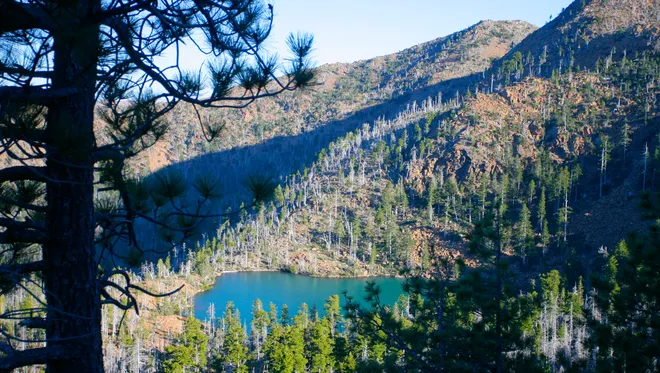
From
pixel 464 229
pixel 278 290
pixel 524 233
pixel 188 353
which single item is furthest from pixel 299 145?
pixel 188 353

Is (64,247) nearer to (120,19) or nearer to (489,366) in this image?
(120,19)

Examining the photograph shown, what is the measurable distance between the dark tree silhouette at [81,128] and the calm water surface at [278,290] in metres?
29.9

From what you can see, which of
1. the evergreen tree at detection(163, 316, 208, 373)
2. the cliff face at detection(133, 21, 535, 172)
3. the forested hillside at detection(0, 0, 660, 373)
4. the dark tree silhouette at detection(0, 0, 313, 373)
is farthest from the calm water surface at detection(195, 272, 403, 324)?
the cliff face at detection(133, 21, 535, 172)

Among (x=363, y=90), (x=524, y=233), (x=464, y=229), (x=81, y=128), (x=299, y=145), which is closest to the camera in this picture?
(x=81, y=128)

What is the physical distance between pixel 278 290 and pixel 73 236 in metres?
37.9

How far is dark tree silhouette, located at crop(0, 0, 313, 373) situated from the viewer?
1.73 m

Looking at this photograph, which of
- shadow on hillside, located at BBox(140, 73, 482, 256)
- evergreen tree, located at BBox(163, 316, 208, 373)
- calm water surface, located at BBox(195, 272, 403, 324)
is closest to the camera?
evergreen tree, located at BBox(163, 316, 208, 373)

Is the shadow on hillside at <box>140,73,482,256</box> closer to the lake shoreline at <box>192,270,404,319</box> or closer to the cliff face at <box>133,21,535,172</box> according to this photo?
the cliff face at <box>133,21,535,172</box>

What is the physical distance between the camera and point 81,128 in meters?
1.76

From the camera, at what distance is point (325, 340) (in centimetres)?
1830

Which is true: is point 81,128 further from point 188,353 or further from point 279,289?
point 279,289

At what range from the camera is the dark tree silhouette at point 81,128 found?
173 cm

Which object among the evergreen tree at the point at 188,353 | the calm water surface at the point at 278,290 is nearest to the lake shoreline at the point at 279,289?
the calm water surface at the point at 278,290

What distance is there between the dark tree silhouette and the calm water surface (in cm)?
2987
